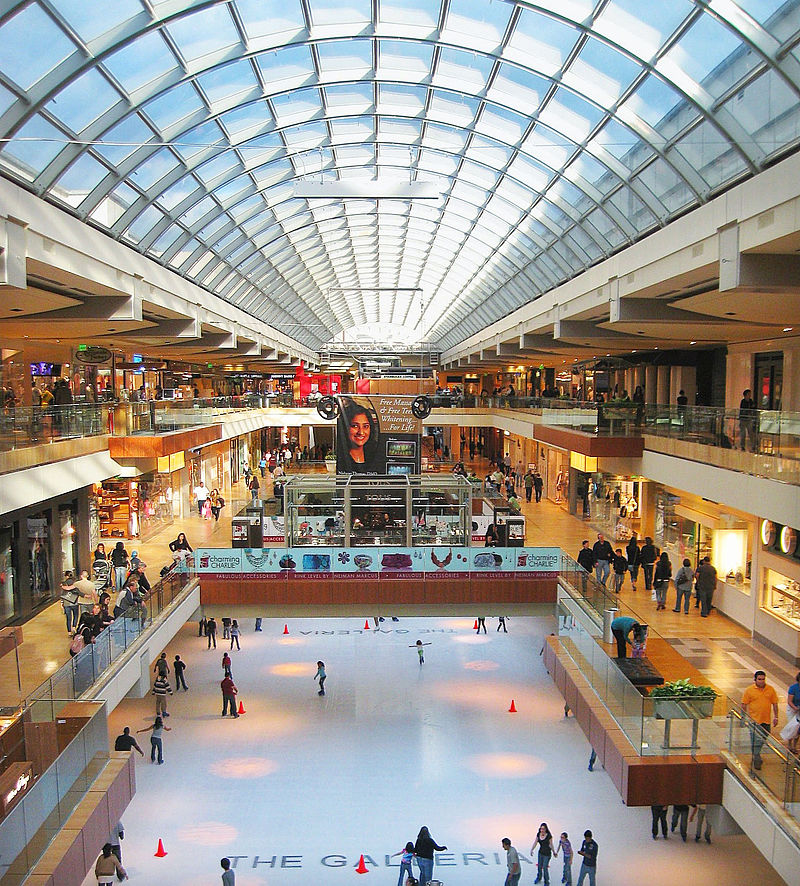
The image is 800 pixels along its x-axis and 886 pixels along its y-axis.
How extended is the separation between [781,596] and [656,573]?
126 inches

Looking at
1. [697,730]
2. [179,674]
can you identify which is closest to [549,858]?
[697,730]

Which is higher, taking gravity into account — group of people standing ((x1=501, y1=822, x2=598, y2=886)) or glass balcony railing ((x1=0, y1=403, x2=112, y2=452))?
glass balcony railing ((x1=0, y1=403, x2=112, y2=452))

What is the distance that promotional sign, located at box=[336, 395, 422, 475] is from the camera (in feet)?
89.4

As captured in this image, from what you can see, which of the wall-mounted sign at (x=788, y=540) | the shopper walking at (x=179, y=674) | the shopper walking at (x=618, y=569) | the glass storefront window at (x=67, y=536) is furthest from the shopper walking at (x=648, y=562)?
the glass storefront window at (x=67, y=536)

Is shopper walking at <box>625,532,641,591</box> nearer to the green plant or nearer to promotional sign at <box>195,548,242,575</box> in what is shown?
the green plant

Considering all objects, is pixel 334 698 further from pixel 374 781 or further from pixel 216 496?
pixel 216 496

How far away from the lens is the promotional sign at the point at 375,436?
89.4ft

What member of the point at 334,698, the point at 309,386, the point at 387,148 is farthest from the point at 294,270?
the point at 334,698

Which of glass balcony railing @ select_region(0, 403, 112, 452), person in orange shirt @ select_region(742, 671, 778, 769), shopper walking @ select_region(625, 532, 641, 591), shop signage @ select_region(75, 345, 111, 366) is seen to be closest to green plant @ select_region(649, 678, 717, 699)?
person in orange shirt @ select_region(742, 671, 778, 769)

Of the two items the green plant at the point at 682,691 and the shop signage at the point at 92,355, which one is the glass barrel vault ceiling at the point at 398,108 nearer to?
the shop signage at the point at 92,355

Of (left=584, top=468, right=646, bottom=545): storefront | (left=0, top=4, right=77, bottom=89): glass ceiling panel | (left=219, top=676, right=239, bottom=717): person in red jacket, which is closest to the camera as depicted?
(left=0, top=4, right=77, bottom=89): glass ceiling panel

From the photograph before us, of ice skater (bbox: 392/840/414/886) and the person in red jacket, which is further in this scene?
the person in red jacket

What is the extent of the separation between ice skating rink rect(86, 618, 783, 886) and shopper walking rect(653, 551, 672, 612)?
13.9 feet

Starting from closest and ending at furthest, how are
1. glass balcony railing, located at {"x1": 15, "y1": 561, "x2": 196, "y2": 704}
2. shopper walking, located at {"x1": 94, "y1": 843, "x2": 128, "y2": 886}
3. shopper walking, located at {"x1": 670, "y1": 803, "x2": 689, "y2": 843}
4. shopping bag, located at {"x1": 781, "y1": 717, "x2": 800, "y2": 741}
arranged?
shopping bag, located at {"x1": 781, "y1": 717, "x2": 800, "y2": 741}, glass balcony railing, located at {"x1": 15, "y1": 561, "x2": 196, "y2": 704}, shopper walking, located at {"x1": 94, "y1": 843, "x2": 128, "y2": 886}, shopper walking, located at {"x1": 670, "y1": 803, "x2": 689, "y2": 843}
